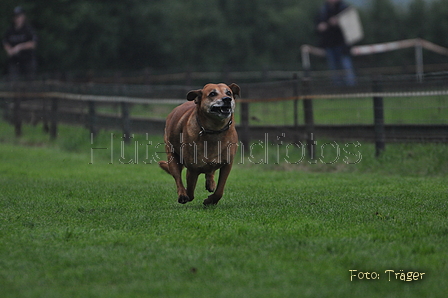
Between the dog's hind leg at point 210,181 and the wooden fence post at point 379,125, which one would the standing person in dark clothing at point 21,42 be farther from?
the dog's hind leg at point 210,181

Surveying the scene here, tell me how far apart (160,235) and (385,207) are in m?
2.55

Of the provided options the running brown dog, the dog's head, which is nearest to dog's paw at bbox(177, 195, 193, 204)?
the running brown dog

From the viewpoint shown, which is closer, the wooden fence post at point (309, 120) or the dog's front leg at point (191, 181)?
the dog's front leg at point (191, 181)

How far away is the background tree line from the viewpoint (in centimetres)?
3584

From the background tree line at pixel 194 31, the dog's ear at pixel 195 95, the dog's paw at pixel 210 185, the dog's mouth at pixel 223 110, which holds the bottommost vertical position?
the dog's paw at pixel 210 185

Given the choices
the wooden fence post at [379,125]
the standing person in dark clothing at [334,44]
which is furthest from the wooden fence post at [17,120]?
the wooden fence post at [379,125]

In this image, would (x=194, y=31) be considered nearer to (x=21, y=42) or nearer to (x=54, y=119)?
(x=21, y=42)

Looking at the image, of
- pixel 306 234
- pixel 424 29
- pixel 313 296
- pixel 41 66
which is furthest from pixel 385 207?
pixel 424 29

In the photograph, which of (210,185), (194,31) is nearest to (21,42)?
(210,185)

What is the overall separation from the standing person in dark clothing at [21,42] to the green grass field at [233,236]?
15.8 meters

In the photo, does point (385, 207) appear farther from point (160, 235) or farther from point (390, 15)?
point (390, 15)

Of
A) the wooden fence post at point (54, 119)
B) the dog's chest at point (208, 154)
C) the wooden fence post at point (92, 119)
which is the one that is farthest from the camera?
the wooden fence post at point (54, 119)

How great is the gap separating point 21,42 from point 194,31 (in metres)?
21.4

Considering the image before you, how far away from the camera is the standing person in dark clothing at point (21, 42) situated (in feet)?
84.7
